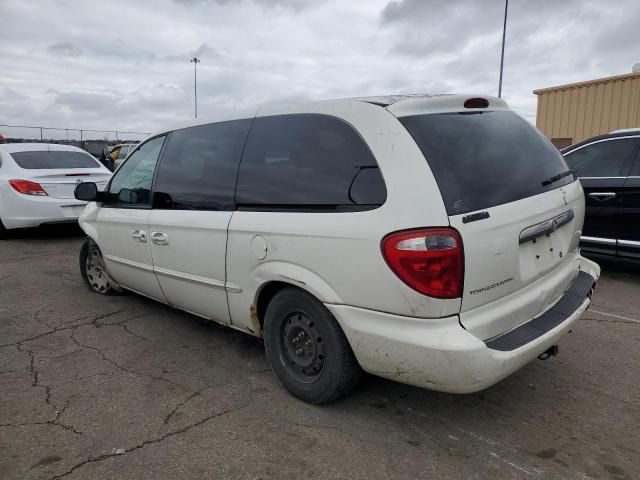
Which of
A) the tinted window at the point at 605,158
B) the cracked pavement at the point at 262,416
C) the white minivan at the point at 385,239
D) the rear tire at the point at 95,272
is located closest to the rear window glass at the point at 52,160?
the rear tire at the point at 95,272

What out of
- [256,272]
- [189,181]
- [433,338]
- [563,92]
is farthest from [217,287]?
[563,92]

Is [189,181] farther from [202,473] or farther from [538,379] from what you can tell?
[538,379]

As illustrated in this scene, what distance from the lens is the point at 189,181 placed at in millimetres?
3600

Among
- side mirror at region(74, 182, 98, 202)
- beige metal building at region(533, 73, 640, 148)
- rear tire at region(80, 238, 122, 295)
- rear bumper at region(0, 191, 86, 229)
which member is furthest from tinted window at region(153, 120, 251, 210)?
beige metal building at region(533, 73, 640, 148)

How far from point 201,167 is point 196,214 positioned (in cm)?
34

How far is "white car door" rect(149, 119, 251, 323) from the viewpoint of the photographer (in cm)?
330

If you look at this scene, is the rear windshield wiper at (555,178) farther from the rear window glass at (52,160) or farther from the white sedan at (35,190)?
the rear window glass at (52,160)

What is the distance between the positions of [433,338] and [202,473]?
4.07ft

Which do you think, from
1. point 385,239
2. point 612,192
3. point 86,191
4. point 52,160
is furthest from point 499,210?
point 52,160

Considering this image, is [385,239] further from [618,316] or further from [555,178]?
[618,316]

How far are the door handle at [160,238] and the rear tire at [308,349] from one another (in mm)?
1099

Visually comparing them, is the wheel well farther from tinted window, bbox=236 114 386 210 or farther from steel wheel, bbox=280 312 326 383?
tinted window, bbox=236 114 386 210

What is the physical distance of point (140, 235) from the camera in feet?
13.1

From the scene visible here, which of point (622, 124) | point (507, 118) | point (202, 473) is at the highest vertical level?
point (622, 124)
